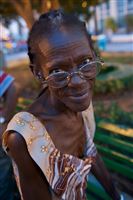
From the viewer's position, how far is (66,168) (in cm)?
160

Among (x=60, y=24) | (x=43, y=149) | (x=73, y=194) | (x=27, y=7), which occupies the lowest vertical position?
(x=27, y=7)

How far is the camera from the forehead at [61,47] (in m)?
1.45

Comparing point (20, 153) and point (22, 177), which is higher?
point (20, 153)

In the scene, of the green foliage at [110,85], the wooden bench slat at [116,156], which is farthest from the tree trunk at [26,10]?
the wooden bench slat at [116,156]

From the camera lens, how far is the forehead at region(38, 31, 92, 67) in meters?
1.45

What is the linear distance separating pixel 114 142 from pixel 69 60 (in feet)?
4.46

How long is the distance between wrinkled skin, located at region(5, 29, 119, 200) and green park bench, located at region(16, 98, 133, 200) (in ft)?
2.88

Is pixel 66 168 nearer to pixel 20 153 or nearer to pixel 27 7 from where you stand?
pixel 20 153

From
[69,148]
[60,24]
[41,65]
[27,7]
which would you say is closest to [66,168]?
[69,148]

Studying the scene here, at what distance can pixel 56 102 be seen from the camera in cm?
163

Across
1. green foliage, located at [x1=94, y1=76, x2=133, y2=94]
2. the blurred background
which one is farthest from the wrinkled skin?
green foliage, located at [x1=94, y1=76, x2=133, y2=94]

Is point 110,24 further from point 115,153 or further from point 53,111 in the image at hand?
point 53,111

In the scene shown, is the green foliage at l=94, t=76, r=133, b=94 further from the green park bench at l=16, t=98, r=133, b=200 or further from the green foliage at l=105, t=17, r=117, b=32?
the green foliage at l=105, t=17, r=117, b=32

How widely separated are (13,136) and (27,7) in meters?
8.49
